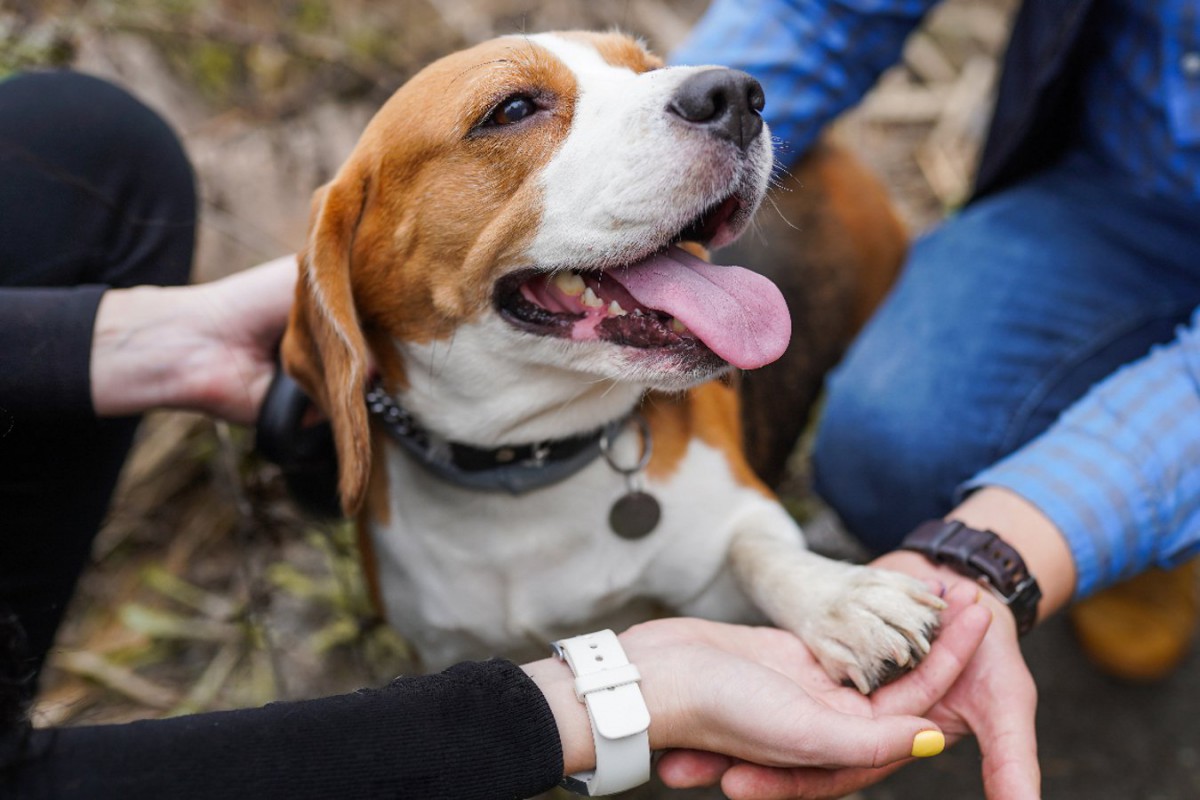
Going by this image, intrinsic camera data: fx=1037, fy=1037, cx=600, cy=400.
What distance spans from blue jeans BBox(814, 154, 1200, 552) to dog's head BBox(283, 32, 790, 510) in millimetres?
984

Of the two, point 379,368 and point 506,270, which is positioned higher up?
point 506,270

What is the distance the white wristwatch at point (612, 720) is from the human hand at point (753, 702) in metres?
0.02

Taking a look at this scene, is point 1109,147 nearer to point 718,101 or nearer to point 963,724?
point 718,101

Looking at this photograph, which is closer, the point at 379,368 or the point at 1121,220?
the point at 379,368

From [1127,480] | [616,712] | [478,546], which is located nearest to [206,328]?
[478,546]

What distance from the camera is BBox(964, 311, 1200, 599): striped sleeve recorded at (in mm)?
1827

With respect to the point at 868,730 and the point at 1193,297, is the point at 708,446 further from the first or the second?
the point at 1193,297

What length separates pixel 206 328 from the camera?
2.03m

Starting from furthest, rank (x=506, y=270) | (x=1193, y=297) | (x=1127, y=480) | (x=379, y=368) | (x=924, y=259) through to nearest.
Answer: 1. (x=924, y=259)
2. (x=1193, y=297)
3. (x=379, y=368)
4. (x=1127, y=480)
5. (x=506, y=270)

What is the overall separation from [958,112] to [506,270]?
143 inches

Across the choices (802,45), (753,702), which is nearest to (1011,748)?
(753,702)

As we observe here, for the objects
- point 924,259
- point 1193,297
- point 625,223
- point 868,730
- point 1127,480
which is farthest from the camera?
point 924,259

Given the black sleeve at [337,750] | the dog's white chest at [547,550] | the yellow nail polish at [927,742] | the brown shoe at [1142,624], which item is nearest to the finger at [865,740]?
the yellow nail polish at [927,742]

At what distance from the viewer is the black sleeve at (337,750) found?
116 cm
